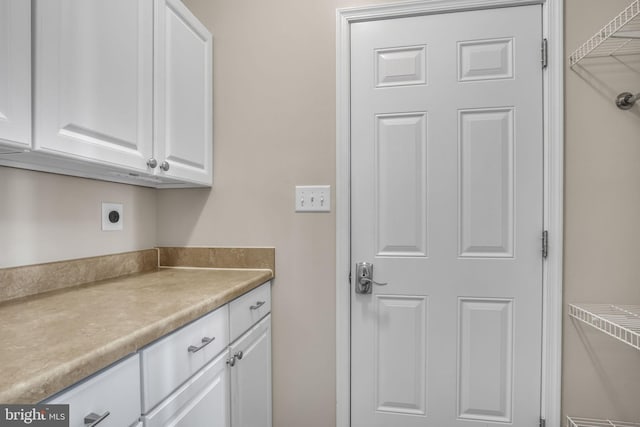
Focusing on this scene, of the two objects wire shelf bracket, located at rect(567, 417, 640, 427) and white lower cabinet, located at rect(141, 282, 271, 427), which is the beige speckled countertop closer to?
white lower cabinet, located at rect(141, 282, 271, 427)

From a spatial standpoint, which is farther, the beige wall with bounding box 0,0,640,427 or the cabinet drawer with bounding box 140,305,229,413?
the beige wall with bounding box 0,0,640,427

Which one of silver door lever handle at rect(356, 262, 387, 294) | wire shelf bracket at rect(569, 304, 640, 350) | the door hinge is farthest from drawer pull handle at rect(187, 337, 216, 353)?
the door hinge

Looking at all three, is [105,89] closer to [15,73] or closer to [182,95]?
[15,73]

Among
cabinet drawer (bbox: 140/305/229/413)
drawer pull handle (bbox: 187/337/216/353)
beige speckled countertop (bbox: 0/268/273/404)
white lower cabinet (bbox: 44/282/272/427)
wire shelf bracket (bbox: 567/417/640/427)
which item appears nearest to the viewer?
beige speckled countertop (bbox: 0/268/273/404)

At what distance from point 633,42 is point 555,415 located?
1561 millimetres

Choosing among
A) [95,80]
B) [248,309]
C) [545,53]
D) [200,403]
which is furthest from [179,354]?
[545,53]

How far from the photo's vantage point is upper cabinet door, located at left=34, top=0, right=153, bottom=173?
865mm

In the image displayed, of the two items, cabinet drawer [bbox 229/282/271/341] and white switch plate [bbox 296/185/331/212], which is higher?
white switch plate [bbox 296/185/331/212]

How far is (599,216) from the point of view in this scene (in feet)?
4.66

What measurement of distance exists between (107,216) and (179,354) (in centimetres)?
81

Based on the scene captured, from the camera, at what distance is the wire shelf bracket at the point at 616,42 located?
1.33m

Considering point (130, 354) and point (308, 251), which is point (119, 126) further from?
point (308, 251)

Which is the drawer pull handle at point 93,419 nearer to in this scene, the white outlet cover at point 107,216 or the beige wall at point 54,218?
the beige wall at point 54,218

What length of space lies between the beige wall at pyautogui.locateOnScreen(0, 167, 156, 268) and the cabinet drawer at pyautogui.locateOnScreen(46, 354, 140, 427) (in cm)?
66
